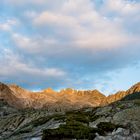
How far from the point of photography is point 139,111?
158 feet

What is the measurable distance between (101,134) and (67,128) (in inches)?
148

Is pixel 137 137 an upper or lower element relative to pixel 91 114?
lower

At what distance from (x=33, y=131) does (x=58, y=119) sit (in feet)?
16.2

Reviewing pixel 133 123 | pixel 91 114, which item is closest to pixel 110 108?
pixel 91 114

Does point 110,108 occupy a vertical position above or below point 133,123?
above

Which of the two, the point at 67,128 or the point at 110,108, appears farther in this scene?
the point at 110,108

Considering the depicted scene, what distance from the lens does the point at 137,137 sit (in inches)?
1601

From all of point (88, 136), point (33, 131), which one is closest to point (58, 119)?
point (33, 131)

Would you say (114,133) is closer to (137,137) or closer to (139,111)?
(137,137)

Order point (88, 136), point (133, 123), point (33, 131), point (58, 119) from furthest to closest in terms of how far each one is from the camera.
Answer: point (58, 119) < point (33, 131) < point (133, 123) < point (88, 136)

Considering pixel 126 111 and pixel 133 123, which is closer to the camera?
pixel 133 123

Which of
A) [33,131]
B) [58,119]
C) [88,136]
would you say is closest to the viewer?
[88,136]

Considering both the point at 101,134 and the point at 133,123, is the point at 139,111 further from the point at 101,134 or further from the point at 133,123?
the point at 101,134

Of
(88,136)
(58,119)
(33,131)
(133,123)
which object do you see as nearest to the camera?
(88,136)
